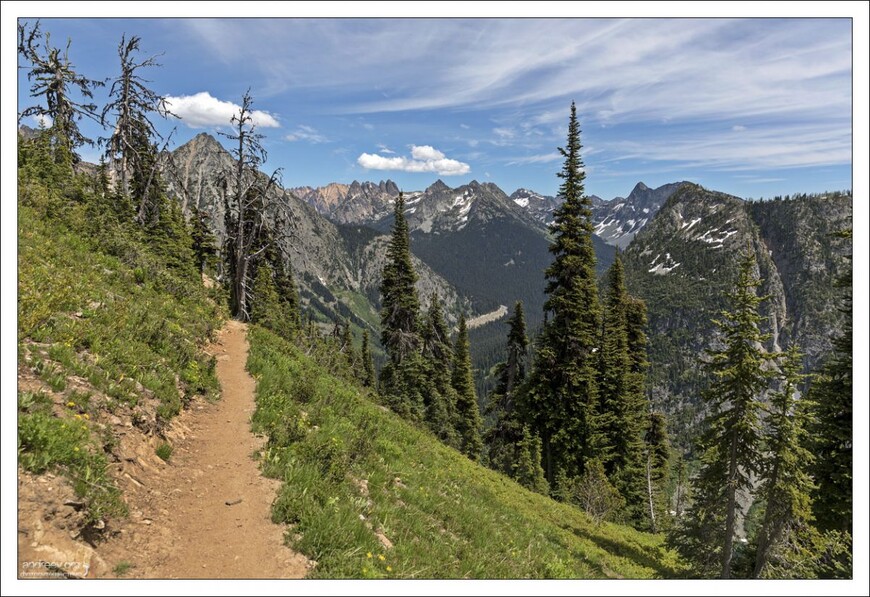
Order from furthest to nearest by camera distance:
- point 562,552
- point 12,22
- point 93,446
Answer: point 562,552 → point 12,22 → point 93,446

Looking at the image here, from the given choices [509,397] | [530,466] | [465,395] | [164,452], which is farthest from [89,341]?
[465,395]

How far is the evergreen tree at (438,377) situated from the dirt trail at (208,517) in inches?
1255

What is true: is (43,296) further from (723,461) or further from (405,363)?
(405,363)

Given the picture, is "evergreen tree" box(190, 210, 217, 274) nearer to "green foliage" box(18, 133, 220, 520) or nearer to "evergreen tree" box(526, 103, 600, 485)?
"green foliage" box(18, 133, 220, 520)

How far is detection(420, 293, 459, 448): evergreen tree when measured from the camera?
42.7m

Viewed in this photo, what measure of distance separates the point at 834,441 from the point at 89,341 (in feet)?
76.0

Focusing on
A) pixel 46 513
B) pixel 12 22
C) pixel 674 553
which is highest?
pixel 12 22

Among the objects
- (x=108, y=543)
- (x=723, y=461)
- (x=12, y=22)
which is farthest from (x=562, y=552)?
(x=12, y=22)

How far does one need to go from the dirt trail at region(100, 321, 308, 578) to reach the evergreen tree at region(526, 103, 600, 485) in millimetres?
26198

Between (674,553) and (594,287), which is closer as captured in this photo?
(674,553)

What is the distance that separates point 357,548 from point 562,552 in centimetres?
875

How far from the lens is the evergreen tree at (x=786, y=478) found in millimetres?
14578

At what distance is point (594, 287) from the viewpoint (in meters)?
33.1

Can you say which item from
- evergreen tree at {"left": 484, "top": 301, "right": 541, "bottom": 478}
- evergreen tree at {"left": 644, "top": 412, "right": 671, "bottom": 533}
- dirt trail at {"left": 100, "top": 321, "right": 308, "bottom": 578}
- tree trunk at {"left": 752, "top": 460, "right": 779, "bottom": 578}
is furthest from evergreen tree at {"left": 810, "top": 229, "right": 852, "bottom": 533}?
evergreen tree at {"left": 484, "top": 301, "right": 541, "bottom": 478}
